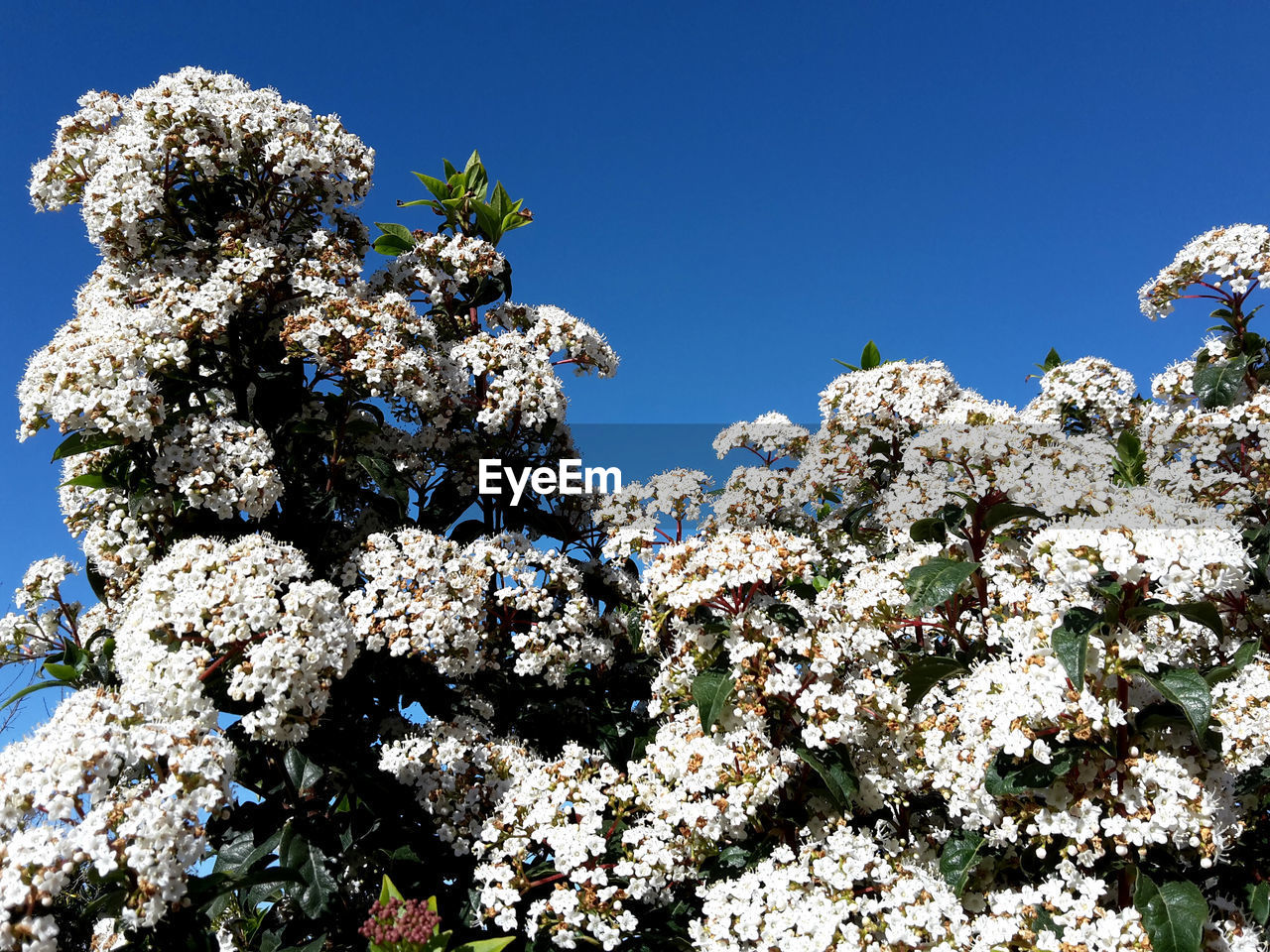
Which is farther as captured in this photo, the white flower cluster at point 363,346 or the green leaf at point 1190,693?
the white flower cluster at point 363,346

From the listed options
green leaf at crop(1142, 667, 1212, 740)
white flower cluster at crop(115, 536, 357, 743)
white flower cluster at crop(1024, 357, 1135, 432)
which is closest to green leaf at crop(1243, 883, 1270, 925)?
green leaf at crop(1142, 667, 1212, 740)

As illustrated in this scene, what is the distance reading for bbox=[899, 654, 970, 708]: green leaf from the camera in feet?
11.8

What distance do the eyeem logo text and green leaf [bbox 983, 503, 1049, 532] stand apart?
2347 mm

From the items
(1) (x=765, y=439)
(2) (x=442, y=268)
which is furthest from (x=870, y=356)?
(2) (x=442, y=268)

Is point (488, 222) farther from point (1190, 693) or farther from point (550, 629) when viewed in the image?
point (1190, 693)

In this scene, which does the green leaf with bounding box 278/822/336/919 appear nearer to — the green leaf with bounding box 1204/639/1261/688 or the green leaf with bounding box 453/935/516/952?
the green leaf with bounding box 453/935/516/952

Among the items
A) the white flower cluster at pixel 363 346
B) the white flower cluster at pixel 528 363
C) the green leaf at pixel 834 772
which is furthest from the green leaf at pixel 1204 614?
the white flower cluster at pixel 363 346

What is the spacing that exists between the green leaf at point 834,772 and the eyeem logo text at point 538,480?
2.25 meters

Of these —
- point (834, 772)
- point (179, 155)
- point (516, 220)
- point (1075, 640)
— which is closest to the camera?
point (1075, 640)

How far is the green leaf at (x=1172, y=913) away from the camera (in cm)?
263

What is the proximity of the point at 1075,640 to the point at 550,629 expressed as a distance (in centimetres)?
255

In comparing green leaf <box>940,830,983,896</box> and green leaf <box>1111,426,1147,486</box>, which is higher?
green leaf <box>1111,426,1147,486</box>

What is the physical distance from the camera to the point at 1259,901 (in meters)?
2.93

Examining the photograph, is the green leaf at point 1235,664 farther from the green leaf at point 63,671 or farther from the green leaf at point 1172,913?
the green leaf at point 63,671
